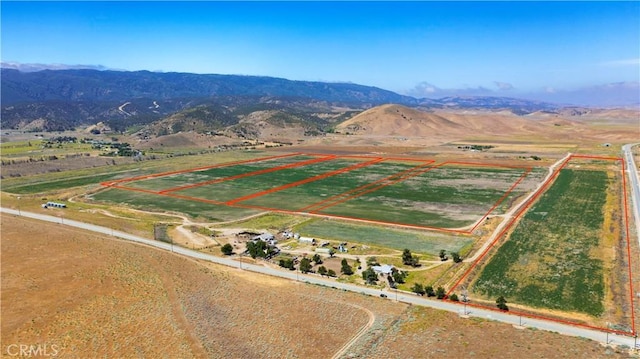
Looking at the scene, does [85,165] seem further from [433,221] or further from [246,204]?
[433,221]

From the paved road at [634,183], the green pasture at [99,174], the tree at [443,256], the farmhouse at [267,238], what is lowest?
the green pasture at [99,174]

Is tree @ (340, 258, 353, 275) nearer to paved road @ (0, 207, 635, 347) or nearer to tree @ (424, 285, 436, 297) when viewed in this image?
paved road @ (0, 207, 635, 347)

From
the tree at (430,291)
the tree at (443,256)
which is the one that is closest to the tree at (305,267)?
the tree at (430,291)

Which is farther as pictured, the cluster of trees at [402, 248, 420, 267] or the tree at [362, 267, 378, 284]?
the cluster of trees at [402, 248, 420, 267]

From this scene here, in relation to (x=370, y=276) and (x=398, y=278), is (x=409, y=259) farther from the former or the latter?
(x=370, y=276)

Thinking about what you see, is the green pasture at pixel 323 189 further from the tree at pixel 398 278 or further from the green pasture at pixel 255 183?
the tree at pixel 398 278

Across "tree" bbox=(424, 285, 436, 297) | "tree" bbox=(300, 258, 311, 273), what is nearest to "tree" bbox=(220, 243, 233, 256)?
"tree" bbox=(300, 258, 311, 273)

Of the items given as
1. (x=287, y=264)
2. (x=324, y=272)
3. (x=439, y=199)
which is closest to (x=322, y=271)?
(x=324, y=272)

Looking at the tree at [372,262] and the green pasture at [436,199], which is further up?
the green pasture at [436,199]
